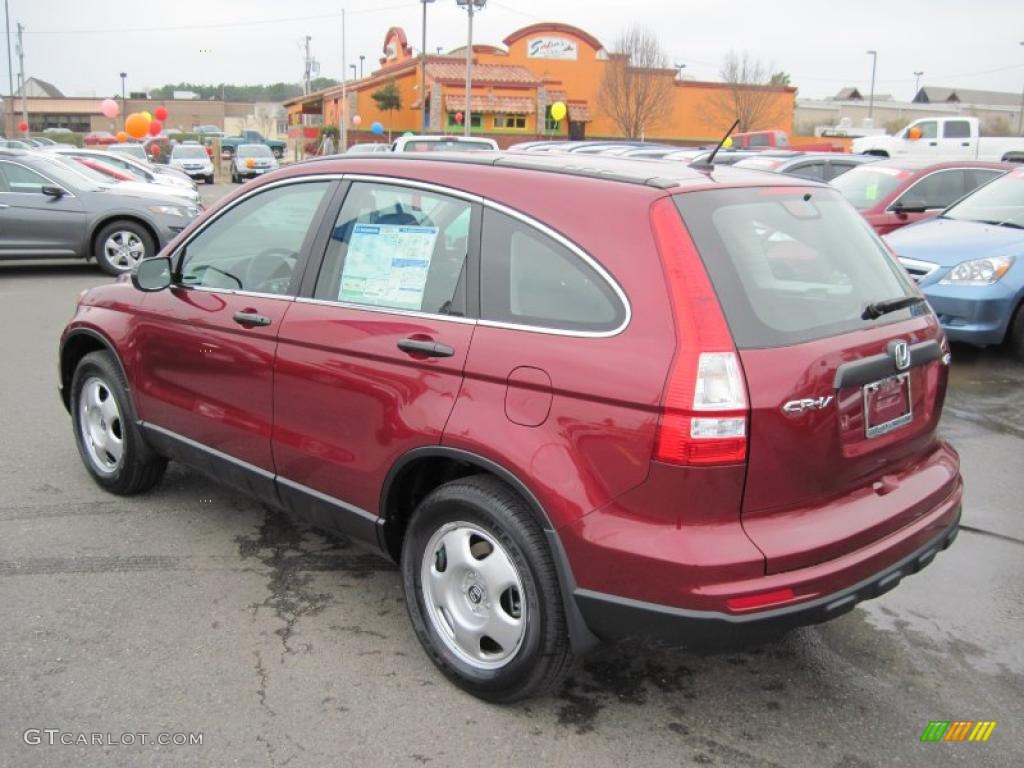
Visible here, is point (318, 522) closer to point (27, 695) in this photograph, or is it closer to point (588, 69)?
point (27, 695)

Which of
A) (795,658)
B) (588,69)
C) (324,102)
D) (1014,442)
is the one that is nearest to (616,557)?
(795,658)

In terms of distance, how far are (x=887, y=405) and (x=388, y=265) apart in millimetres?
1768

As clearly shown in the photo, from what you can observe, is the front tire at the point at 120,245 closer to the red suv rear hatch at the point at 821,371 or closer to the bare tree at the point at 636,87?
the red suv rear hatch at the point at 821,371

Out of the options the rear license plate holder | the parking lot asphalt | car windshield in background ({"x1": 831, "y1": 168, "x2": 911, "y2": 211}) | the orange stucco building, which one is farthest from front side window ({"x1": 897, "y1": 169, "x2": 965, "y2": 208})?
the orange stucco building

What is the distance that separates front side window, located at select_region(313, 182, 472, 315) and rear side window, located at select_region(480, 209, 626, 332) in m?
0.12

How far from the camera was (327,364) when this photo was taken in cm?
339

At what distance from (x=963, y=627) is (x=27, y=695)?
11.3 feet

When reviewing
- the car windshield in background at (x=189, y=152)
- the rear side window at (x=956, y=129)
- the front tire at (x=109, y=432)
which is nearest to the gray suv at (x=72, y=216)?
the front tire at (x=109, y=432)

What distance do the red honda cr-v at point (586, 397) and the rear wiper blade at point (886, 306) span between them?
0.06 feet

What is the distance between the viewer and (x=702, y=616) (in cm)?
254

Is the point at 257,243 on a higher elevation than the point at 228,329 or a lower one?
higher

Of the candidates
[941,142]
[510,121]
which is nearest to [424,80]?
[510,121]

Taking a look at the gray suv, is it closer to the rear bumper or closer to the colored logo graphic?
the rear bumper

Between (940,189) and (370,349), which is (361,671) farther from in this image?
(940,189)
